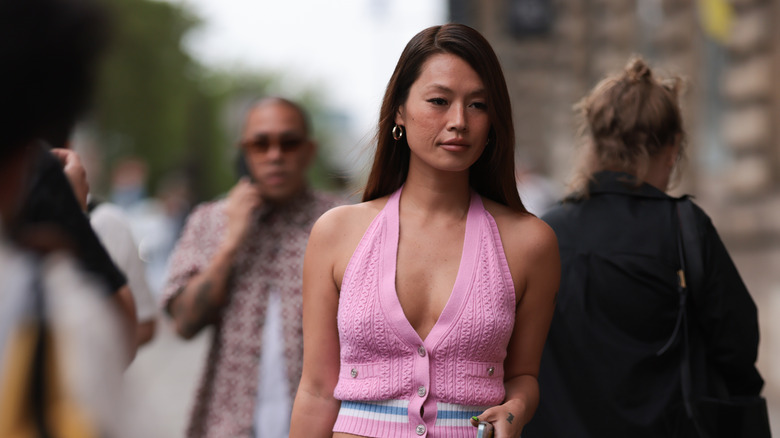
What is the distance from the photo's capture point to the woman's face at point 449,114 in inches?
108

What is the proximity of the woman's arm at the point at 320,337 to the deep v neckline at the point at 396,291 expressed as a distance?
15 cm

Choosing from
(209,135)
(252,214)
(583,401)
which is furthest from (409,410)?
(209,135)

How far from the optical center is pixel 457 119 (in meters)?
2.72

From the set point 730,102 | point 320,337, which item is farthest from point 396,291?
point 730,102

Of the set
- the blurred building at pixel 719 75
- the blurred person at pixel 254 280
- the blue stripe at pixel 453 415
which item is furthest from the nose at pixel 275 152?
the blurred building at pixel 719 75

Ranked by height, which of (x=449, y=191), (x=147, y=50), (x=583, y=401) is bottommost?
(x=583, y=401)

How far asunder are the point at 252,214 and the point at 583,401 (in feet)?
5.27

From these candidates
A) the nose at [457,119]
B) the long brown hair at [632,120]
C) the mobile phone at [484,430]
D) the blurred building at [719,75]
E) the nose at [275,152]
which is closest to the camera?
the mobile phone at [484,430]

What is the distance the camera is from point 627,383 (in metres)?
3.60

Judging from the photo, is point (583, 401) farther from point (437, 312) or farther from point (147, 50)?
point (147, 50)

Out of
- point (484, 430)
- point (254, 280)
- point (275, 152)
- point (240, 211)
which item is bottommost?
point (484, 430)

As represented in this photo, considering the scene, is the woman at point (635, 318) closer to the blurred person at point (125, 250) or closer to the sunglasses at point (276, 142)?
the sunglasses at point (276, 142)

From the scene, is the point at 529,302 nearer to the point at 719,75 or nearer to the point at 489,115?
the point at 489,115

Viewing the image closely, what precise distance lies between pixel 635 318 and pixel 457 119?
1.27 m
